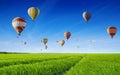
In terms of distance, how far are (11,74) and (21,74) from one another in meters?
0.72

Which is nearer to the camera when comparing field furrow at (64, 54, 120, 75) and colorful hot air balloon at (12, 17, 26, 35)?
field furrow at (64, 54, 120, 75)

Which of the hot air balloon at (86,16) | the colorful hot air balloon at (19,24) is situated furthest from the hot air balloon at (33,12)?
the hot air balloon at (86,16)

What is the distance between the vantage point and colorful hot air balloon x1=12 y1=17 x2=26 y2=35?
32.5m

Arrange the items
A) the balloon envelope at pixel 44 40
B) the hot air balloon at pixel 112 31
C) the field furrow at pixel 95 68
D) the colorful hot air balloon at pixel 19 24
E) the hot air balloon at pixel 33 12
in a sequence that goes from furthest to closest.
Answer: the balloon envelope at pixel 44 40, the hot air balloon at pixel 112 31, the hot air balloon at pixel 33 12, the colorful hot air balloon at pixel 19 24, the field furrow at pixel 95 68

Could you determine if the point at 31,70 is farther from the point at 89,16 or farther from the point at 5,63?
the point at 89,16

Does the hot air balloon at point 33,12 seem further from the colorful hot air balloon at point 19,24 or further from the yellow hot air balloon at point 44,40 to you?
the yellow hot air balloon at point 44,40

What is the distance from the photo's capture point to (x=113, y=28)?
1596 inches

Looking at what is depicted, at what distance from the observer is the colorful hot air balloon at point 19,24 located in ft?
107

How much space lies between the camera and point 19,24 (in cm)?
3278

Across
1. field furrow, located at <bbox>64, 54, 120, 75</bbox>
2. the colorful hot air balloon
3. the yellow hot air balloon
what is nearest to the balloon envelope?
the yellow hot air balloon

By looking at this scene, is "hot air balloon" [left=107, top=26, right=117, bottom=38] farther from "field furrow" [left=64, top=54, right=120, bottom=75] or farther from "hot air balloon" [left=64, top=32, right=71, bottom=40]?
"field furrow" [left=64, top=54, right=120, bottom=75]

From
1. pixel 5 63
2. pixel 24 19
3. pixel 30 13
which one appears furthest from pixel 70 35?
pixel 5 63

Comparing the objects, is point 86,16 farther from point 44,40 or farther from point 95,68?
point 44,40

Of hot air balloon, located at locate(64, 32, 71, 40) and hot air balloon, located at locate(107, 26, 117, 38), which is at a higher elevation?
hot air balloon, located at locate(64, 32, 71, 40)
